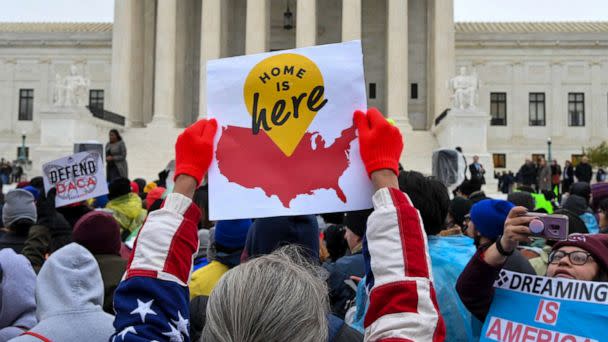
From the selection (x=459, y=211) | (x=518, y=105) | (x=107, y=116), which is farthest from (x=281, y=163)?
(x=518, y=105)

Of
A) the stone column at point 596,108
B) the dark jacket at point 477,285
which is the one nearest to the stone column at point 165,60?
the stone column at point 596,108

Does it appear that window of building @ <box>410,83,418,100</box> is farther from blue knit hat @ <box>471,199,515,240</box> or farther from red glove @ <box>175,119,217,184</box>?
red glove @ <box>175,119,217,184</box>

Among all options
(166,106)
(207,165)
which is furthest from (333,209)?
(166,106)

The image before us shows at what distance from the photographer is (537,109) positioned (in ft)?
163

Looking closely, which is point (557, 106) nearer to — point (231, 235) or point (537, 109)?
point (537, 109)

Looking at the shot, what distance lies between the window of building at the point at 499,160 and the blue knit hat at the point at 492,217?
149 feet

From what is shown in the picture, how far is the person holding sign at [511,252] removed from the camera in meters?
2.79

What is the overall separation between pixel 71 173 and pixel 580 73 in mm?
48435

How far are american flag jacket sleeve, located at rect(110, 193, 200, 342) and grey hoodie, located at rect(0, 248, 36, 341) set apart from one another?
1.42 m

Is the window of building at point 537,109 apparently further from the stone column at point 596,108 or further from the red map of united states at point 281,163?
the red map of united states at point 281,163

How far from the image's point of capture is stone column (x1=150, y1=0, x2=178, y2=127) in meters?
38.9

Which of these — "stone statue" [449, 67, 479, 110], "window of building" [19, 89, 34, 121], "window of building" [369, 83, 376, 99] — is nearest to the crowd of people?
"stone statue" [449, 67, 479, 110]

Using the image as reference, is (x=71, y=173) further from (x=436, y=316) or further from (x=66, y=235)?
(x=436, y=316)

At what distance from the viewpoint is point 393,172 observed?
2.59 metres
